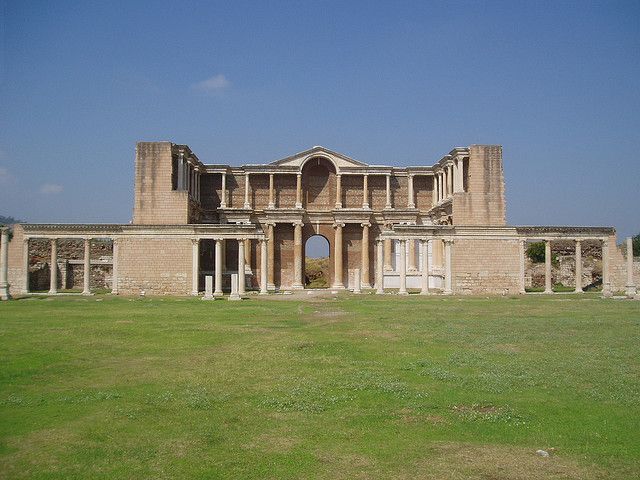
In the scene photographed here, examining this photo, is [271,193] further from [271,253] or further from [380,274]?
[380,274]

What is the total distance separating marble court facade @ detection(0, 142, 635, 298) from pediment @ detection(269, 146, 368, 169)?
87 mm

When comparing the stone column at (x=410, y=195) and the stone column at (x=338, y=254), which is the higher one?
the stone column at (x=410, y=195)

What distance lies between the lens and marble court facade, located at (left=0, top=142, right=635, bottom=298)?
133 feet

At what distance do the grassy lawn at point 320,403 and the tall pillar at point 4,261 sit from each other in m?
21.3

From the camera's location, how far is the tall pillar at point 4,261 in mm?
36781

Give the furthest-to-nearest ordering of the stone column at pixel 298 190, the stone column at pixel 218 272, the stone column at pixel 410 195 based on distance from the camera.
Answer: the stone column at pixel 410 195, the stone column at pixel 298 190, the stone column at pixel 218 272

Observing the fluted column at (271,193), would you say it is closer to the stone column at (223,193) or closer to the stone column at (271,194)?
the stone column at (271,194)

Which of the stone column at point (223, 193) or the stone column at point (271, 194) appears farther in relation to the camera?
the stone column at point (223, 193)

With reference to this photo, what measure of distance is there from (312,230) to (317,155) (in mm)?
6205

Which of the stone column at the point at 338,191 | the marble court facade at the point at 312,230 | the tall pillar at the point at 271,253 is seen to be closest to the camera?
the marble court facade at the point at 312,230

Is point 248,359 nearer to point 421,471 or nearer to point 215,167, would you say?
point 421,471

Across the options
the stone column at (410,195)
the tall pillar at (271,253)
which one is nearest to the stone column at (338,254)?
the tall pillar at (271,253)

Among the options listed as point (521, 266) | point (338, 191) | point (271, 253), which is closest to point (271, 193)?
point (271, 253)

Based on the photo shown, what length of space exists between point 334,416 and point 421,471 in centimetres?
232
